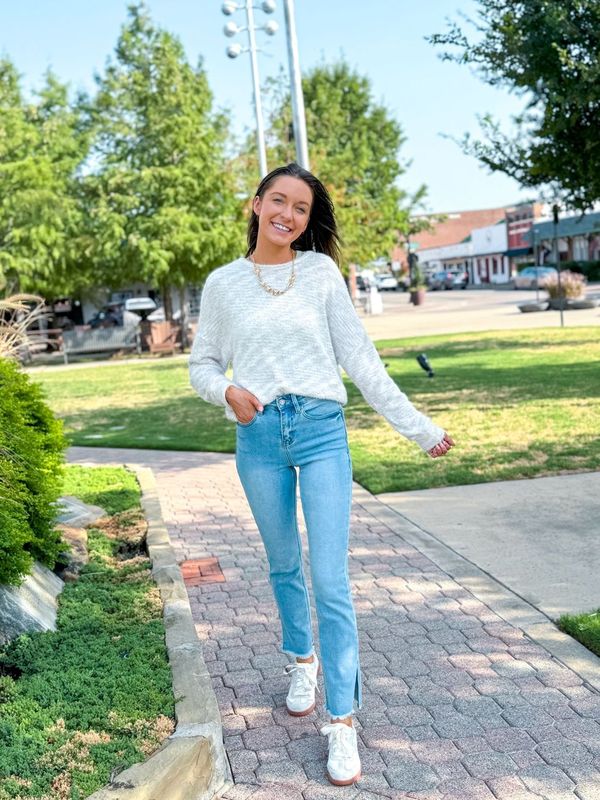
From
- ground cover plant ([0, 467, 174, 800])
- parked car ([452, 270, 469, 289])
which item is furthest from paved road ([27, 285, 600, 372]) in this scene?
parked car ([452, 270, 469, 289])

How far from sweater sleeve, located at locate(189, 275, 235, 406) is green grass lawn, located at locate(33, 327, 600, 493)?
4424 mm

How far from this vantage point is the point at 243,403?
10.7ft

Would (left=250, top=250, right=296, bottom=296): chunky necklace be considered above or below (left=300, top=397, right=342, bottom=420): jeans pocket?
above

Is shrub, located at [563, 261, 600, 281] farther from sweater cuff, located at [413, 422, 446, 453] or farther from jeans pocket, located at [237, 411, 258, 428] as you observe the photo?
jeans pocket, located at [237, 411, 258, 428]

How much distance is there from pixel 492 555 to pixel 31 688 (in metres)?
2.87

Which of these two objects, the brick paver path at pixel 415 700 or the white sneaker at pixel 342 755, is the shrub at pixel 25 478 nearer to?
the brick paver path at pixel 415 700

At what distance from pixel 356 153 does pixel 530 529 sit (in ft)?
139

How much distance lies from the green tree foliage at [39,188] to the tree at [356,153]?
848 centimetres

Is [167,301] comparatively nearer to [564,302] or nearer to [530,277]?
[564,302]

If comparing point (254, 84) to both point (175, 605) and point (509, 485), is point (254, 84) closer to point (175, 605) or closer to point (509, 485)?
point (509, 485)

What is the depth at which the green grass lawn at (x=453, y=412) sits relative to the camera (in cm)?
842

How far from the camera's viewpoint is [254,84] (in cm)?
2330

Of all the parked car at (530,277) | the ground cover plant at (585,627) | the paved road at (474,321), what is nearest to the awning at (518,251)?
the parked car at (530,277)

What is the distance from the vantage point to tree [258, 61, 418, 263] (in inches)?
1526
